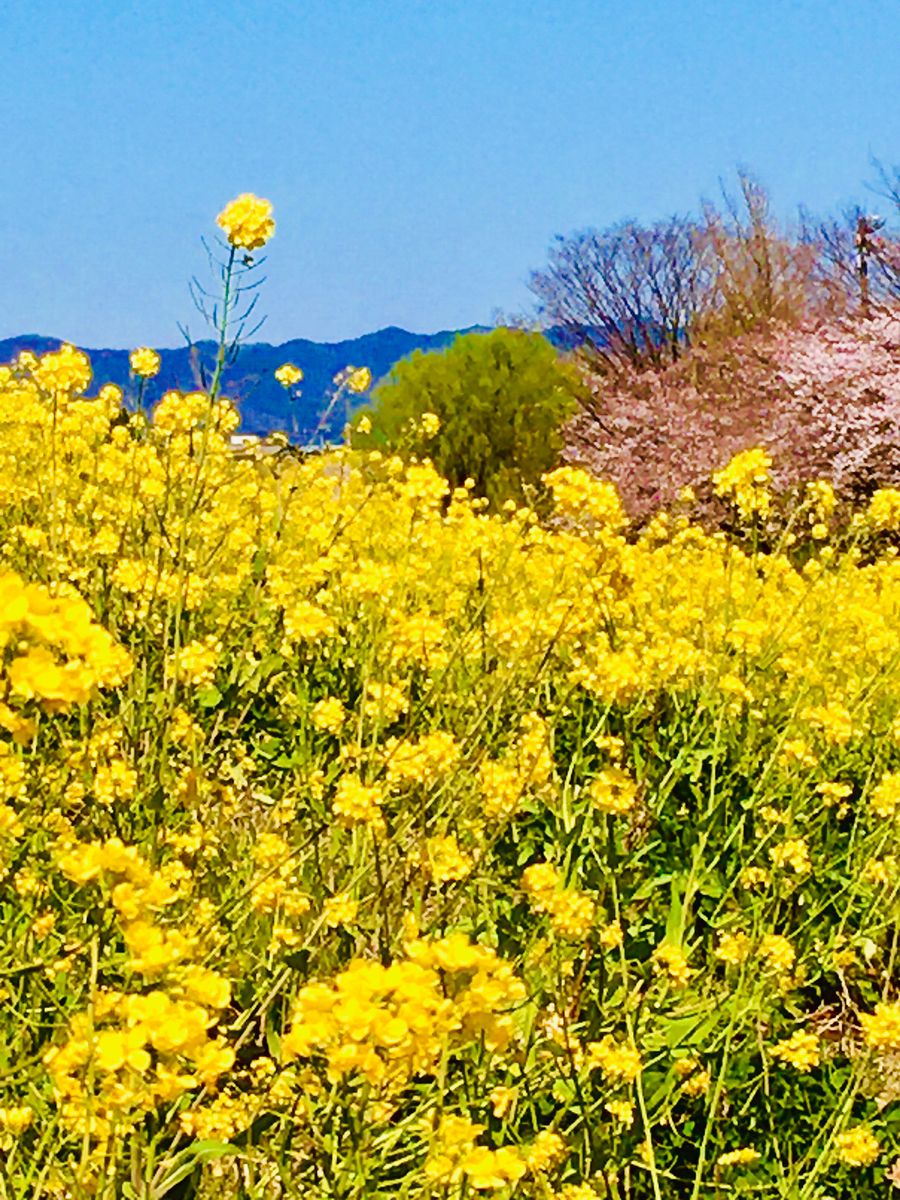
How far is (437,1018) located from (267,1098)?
968 millimetres

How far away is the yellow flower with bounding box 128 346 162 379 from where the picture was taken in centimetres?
421

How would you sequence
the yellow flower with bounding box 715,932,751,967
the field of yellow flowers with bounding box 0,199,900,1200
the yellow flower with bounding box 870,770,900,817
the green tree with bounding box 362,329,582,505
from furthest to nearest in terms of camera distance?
the green tree with bounding box 362,329,582,505
the yellow flower with bounding box 870,770,900,817
the yellow flower with bounding box 715,932,751,967
the field of yellow flowers with bounding box 0,199,900,1200

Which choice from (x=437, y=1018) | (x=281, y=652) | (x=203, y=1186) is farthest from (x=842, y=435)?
(x=437, y=1018)

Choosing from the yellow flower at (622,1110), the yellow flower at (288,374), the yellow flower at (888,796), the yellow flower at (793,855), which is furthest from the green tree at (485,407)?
the yellow flower at (622,1110)

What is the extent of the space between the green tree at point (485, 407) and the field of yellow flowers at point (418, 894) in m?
10.1

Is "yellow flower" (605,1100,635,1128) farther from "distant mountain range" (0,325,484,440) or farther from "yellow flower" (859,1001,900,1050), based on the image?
"distant mountain range" (0,325,484,440)

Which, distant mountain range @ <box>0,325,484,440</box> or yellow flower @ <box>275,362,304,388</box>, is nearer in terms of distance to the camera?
distant mountain range @ <box>0,325,484,440</box>

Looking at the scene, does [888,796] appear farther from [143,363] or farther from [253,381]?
[143,363]

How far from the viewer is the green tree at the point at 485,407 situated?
1491 cm

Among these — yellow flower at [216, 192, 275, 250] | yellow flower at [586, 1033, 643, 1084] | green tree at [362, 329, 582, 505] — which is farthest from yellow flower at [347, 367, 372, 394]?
green tree at [362, 329, 582, 505]

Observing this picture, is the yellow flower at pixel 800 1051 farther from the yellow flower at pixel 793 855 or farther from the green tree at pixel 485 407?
the green tree at pixel 485 407

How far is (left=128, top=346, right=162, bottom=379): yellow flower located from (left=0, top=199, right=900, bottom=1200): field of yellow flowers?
0.02 meters

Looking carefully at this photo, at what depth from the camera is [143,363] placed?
423cm

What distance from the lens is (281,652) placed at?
4.31m
